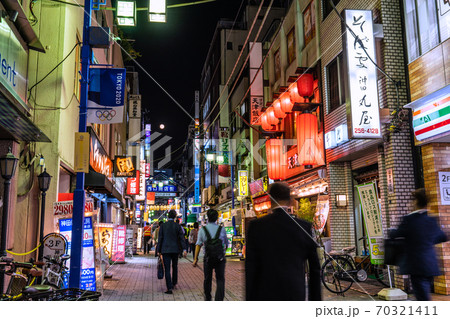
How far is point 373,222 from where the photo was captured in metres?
9.50

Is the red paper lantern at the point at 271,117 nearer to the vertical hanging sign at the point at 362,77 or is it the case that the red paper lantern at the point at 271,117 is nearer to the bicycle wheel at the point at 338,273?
the vertical hanging sign at the point at 362,77

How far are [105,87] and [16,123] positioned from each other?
246 cm

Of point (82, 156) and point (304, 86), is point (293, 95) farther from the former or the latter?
point (82, 156)

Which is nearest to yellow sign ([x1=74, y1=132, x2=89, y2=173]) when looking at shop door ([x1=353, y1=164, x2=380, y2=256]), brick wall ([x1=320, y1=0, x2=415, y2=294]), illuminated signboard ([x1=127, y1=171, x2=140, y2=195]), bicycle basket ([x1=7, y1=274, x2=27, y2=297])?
bicycle basket ([x1=7, y1=274, x2=27, y2=297])

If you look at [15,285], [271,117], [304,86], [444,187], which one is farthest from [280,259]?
[271,117]

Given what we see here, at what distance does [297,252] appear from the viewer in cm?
354

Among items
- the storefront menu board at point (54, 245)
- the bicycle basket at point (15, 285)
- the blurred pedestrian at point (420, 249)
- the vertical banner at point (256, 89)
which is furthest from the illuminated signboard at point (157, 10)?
the vertical banner at point (256, 89)

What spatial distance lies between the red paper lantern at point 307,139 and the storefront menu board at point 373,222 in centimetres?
588

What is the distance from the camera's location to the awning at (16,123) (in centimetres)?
809

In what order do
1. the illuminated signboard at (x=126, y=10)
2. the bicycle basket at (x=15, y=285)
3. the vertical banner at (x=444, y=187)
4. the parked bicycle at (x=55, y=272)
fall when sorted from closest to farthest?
the bicycle basket at (x=15, y=285) < the parked bicycle at (x=55, y=272) < the vertical banner at (x=444, y=187) < the illuminated signboard at (x=126, y=10)

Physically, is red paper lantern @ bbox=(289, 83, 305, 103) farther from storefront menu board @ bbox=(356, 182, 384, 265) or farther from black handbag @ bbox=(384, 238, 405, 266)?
black handbag @ bbox=(384, 238, 405, 266)

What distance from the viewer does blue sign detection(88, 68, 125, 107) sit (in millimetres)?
10578
